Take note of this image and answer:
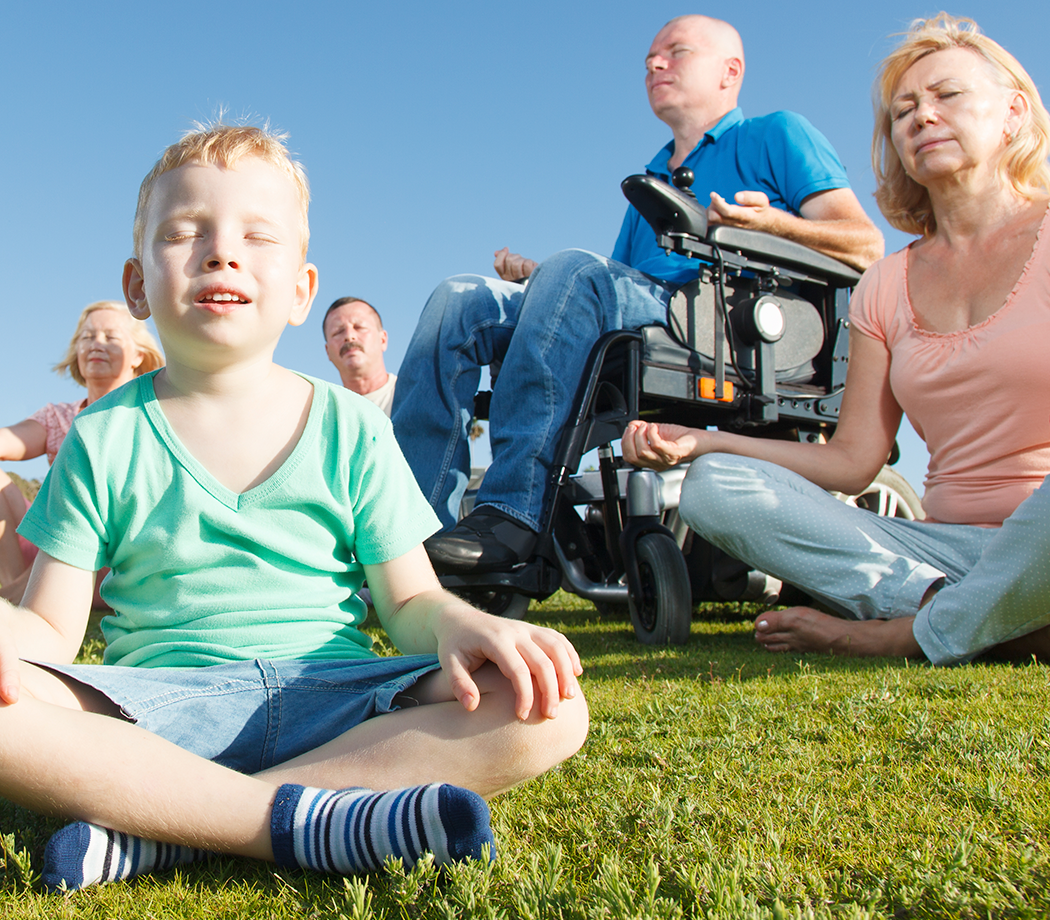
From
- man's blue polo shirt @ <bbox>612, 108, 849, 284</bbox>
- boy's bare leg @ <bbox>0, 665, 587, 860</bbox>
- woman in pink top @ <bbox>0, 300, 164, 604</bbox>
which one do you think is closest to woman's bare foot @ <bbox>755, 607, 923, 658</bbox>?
man's blue polo shirt @ <bbox>612, 108, 849, 284</bbox>

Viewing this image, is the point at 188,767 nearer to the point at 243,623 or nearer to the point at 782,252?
the point at 243,623

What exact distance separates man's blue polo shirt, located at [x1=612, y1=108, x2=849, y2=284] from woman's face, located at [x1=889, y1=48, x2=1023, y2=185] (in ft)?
2.11

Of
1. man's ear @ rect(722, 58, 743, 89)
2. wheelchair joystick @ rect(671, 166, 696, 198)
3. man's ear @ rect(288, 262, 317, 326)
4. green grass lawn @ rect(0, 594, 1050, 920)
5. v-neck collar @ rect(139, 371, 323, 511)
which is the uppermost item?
man's ear @ rect(722, 58, 743, 89)

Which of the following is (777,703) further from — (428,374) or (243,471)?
(428,374)

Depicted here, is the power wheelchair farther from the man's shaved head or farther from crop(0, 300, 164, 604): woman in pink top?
crop(0, 300, 164, 604): woman in pink top

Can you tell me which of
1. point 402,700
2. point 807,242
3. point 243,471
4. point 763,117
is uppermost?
point 763,117

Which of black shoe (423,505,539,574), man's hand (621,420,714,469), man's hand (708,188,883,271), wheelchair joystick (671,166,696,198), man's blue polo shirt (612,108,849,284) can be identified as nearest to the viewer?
black shoe (423,505,539,574)

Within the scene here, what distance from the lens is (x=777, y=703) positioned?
1.91 m

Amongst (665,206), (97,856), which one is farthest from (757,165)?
(97,856)

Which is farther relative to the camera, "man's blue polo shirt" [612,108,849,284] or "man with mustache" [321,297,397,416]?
"man with mustache" [321,297,397,416]

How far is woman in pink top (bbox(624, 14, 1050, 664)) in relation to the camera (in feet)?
8.70

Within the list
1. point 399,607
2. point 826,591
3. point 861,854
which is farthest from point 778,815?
point 826,591

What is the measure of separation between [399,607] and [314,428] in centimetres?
33

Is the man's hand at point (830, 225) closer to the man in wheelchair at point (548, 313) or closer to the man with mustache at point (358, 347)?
the man in wheelchair at point (548, 313)
